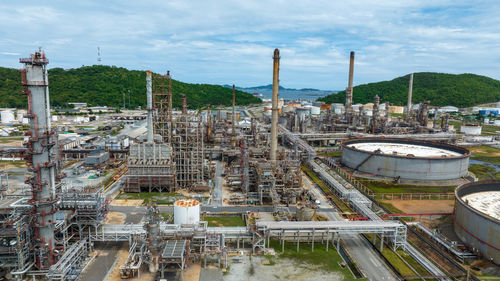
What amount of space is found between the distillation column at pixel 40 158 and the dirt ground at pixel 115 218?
11821mm

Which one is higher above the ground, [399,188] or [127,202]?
[399,188]

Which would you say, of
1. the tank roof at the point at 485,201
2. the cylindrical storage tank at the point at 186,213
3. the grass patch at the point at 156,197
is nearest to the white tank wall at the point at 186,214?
the cylindrical storage tank at the point at 186,213

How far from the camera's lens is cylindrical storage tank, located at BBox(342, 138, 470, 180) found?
199 feet

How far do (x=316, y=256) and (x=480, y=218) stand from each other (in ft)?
58.5

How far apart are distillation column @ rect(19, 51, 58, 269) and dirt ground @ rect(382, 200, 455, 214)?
150ft

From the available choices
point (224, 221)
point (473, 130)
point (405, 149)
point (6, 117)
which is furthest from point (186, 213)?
point (6, 117)

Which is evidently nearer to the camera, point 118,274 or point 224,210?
point 118,274

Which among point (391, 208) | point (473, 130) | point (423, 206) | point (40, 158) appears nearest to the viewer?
point (40, 158)

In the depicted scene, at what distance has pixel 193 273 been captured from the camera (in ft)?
102

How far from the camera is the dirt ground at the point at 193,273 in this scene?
99.5 ft

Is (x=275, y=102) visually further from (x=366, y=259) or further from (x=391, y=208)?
(x=366, y=259)

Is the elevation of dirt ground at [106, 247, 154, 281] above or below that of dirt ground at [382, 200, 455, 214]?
below

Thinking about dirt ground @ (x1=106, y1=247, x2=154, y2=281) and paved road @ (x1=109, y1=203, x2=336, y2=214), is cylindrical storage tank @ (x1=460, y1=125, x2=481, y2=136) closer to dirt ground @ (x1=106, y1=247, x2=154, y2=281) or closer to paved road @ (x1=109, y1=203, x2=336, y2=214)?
paved road @ (x1=109, y1=203, x2=336, y2=214)

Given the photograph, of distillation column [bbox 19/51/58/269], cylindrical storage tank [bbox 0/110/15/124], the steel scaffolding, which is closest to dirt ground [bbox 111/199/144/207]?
the steel scaffolding
